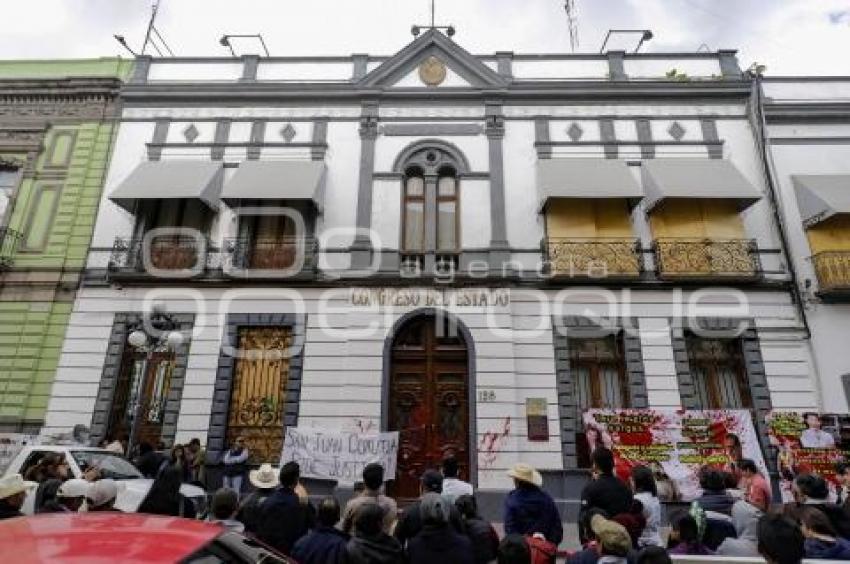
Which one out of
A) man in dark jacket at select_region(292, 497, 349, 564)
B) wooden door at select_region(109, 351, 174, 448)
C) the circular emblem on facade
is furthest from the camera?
the circular emblem on facade

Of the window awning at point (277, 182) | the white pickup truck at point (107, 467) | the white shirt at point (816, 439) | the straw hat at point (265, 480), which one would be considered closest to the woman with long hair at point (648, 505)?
the straw hat at point (265, 480)

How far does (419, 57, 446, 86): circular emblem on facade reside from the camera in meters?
15.2

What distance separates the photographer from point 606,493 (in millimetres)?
5016

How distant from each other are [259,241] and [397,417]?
5.86m

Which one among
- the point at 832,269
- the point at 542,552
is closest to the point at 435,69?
the point at 832,269

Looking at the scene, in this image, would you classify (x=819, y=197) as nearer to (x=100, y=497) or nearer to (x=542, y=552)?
(x=542, y=552)

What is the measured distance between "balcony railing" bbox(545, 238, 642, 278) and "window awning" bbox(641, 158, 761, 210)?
4.74 feet

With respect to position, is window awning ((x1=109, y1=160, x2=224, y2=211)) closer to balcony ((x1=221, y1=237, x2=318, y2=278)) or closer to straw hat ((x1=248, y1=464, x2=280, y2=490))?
balcony ((x1=221, y1=237, x2=318, y2=278))

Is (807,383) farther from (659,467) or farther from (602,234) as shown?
(602,234)

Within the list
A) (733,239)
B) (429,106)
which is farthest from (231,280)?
(733,239)

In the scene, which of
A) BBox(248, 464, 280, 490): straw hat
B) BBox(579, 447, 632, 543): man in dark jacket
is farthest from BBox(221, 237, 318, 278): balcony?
Answer: BBox(579, 447, 632, 543): man in dark jacket

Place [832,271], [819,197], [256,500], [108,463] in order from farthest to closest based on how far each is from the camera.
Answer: [819,197]
[832,271]
[108,463]
[256,500]

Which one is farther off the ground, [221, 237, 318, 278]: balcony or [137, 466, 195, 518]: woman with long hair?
[221, 237, 318, 278]: balcony

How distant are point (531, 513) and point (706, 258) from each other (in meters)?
10.3
